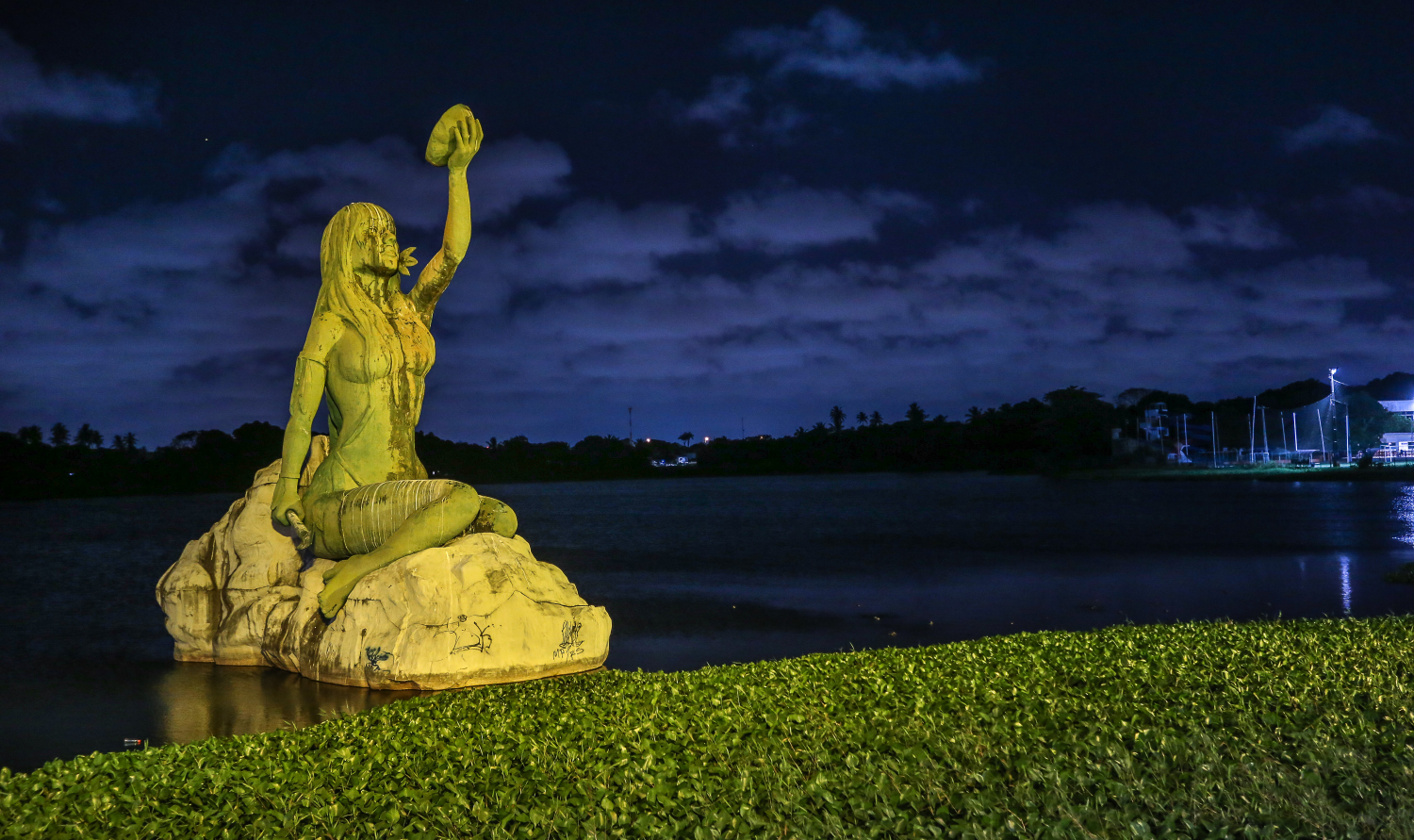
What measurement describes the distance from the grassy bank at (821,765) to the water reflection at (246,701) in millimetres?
1227

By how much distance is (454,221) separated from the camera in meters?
8.65

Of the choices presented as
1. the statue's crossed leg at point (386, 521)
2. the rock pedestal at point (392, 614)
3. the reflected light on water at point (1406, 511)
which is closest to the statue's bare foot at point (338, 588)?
the statue's crossed leg at point (386, 521)

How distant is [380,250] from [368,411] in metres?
1.39

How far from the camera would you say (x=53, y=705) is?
814 cm

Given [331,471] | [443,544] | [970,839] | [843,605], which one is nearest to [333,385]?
[331,471]

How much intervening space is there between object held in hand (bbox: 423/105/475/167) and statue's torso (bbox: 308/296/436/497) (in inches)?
59.7

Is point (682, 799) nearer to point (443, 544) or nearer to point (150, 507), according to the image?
point (443, 544)

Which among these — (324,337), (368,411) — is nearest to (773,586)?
(368,411)

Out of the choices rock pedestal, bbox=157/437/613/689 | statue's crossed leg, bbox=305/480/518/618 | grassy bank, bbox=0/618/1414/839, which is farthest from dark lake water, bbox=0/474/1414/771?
grassy bank, bbox=0/618/1414/839

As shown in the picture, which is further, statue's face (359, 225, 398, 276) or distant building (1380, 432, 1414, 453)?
distant building (1380, 432, 1414, 453)

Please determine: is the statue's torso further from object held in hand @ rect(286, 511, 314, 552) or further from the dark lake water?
the dark lake water

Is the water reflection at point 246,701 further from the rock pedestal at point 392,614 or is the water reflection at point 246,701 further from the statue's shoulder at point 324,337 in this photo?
the statue's shoulder at point 324,337

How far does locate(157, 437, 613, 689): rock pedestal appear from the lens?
24.4 feet

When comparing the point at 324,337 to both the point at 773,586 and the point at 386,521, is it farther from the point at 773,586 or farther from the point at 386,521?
the point at 773,586
